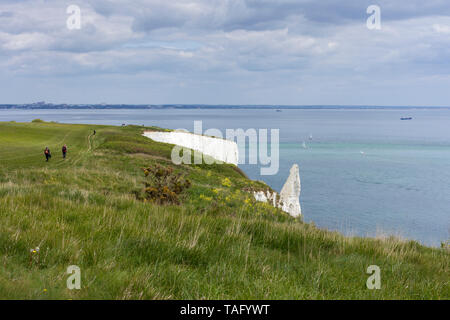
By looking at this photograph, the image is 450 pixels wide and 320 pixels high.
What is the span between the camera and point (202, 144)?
68.1 meters

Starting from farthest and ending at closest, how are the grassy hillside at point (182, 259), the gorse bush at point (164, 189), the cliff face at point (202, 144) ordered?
the cliff face at point (202, 144), the gorse bush at point (164, 189), the grassy hillside at point (182, 259)

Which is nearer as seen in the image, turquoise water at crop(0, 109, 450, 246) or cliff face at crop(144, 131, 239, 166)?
turquoise water at crop(0, 109, 450, 246)

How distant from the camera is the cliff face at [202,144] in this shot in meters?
62.0

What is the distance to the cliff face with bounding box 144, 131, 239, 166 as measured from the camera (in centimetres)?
6199

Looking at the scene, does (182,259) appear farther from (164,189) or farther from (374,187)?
(374,187)

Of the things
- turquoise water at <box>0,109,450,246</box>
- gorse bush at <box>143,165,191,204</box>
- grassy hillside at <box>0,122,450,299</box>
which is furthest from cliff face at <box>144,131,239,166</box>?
grassy hillside at <box>0,122,450,299</box>

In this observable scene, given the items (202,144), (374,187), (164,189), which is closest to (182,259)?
(164,189)

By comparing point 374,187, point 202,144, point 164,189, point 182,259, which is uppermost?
point 182,259

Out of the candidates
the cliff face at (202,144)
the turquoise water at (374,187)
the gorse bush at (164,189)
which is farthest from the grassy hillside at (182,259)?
the cliff face at (202,144)

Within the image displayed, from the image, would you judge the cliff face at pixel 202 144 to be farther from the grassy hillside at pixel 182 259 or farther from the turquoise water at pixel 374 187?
the grassy hillside at pixel 182 259

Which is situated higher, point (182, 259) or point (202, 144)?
point (182, 259)

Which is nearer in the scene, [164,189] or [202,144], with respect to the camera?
[164,189]

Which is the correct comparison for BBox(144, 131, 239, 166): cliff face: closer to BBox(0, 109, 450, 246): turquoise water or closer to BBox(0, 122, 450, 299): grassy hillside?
BBox(0, 109, 450, 246): turquoise water
